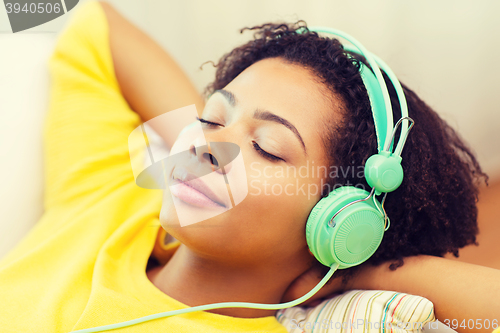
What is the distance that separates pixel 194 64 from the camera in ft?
5.40

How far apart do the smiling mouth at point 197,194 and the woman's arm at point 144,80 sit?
1.75ft

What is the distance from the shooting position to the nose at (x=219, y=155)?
71cm

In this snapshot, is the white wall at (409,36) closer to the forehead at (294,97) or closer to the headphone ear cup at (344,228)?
the forehead at (294,97)

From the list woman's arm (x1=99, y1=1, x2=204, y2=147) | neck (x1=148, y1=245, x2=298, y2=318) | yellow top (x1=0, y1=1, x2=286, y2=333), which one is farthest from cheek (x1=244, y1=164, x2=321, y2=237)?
woman's arm (x1=99, y1=1, x2=204, y2=147)

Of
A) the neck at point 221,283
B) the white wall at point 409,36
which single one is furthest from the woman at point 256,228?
the white wall at point 409,36

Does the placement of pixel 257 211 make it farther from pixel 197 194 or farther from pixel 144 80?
pixel 144 80

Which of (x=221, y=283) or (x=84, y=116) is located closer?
(x=221, y=283)

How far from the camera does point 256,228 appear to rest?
2.34 feet

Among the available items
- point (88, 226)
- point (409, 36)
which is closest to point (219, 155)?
point (88, 226)

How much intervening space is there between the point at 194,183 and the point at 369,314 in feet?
1.44

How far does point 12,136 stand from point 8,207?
20 centimetres

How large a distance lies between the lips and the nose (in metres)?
0.04

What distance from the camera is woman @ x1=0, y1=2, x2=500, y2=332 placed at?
72 cm

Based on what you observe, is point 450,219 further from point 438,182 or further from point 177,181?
point 177,181
